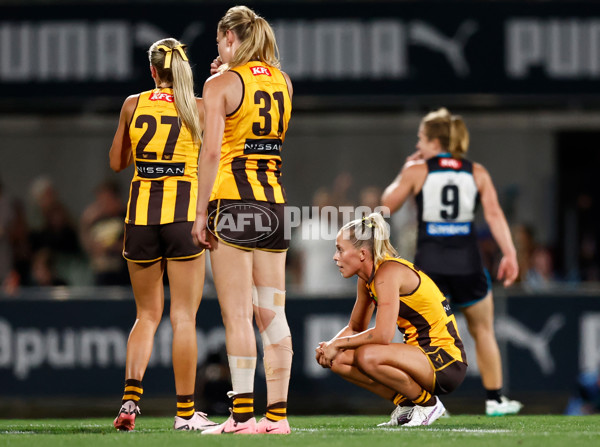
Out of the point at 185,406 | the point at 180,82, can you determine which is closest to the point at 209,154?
the point at 180,82

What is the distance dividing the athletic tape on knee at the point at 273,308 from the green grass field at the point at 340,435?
530 mm

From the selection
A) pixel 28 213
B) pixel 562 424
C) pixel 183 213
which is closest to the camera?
pixel 183 213

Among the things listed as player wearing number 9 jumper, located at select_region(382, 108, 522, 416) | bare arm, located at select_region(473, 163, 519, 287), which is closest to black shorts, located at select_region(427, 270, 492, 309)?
player wearing number 9 jumper, located at select_region(382, 108, 522, 416)

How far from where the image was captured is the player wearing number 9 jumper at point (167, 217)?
19.7 feet

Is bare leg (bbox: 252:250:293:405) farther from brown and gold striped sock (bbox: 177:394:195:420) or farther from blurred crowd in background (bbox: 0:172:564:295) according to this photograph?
blurred crowd in background (bbox: 0:172:564:295)

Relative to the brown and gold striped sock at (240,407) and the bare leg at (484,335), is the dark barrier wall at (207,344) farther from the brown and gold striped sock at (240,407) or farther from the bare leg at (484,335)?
the brown and gold striped sock at (240,407)

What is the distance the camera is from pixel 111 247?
10688 millimetres

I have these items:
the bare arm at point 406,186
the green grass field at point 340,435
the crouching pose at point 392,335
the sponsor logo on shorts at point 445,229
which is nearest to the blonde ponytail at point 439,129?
the bare arm at point 406,186

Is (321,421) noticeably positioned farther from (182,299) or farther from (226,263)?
(226,263)

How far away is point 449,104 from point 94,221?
4170 mm

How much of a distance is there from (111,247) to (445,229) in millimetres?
4373

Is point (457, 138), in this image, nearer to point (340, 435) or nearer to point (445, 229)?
point (445, 229)

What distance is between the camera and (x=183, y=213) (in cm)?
602

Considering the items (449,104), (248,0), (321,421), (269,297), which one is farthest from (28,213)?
(269,297)
